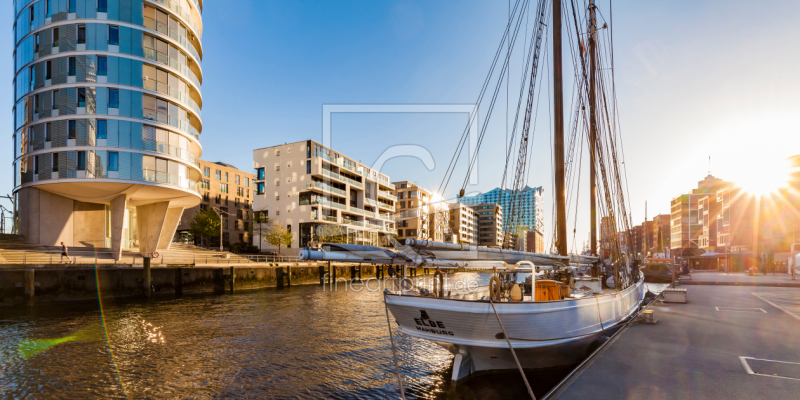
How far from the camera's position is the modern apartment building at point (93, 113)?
33.1 m

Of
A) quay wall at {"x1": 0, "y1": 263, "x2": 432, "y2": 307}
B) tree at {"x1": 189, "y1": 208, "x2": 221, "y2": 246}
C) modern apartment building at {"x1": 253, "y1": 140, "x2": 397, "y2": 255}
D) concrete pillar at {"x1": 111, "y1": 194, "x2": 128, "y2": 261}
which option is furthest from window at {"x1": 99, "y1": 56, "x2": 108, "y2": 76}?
modern apartment building at {"x1": 253, "y1": 140, "x2": 397, "y2": 255}

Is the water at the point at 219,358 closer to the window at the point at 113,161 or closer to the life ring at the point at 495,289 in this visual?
the life ring at the point at 495,289

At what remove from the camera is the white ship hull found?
866 cm

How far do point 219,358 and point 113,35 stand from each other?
3413 cm

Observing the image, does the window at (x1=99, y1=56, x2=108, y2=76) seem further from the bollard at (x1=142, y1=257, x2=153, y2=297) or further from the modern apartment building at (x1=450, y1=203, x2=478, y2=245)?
the modern apartment building at (x1=450, y1=203, x2=478, y2=245)

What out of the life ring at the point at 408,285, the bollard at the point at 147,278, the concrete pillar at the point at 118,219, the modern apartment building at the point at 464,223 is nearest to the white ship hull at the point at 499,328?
the life ring at the point at 408,285

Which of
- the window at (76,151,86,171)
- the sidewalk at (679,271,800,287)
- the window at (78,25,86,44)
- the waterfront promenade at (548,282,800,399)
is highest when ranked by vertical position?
the window at (78,25,86,44)

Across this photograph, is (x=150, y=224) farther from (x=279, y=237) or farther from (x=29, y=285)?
(x=279, y=237)

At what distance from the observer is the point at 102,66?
33562mm

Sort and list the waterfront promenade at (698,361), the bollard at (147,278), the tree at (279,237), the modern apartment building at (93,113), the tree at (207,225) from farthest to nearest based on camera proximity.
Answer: the tree at (207,225), the tree at (279,237), the modern apartment building at (93,113), the bollard at (147,278), the waterfront promenade at (698,361)

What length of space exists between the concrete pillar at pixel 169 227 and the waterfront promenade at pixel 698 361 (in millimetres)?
44072

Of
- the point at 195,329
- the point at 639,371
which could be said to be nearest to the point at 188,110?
the point at 195,329

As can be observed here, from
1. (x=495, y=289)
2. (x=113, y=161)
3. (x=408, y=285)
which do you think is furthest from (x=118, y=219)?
(x=495, y=289)

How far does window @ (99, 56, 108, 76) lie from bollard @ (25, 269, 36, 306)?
1798 centimetres
